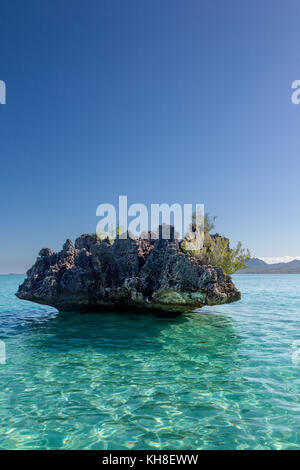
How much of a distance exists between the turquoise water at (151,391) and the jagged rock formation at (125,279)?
2.37 metres

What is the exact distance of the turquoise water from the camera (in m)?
4.52

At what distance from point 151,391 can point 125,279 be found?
30.2ft

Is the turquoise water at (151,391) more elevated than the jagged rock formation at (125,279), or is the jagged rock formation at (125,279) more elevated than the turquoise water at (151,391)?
the jagged rock formation at (125,279)

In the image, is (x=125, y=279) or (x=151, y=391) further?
(x=125, y=279)

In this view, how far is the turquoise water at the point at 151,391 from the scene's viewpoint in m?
4.52

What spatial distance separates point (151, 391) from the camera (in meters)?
6.10

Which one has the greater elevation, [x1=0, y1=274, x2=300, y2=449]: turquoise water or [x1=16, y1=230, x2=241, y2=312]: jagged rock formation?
[x1=16, y1=230, x2=241, y2=312]: jagged rock formation

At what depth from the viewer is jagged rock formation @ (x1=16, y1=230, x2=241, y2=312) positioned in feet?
43.2

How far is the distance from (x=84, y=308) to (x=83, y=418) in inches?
504

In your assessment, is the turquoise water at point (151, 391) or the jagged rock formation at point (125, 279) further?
the jagged rock formation at point (125, 279)

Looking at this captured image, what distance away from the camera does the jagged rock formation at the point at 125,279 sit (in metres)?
13.2

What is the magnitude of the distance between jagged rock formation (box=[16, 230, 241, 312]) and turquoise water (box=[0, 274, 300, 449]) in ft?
7.77

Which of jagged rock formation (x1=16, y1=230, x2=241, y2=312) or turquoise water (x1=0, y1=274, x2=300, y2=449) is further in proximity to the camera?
jagged rock formation (x1=16, y1=230, x2=241, y2=312)
